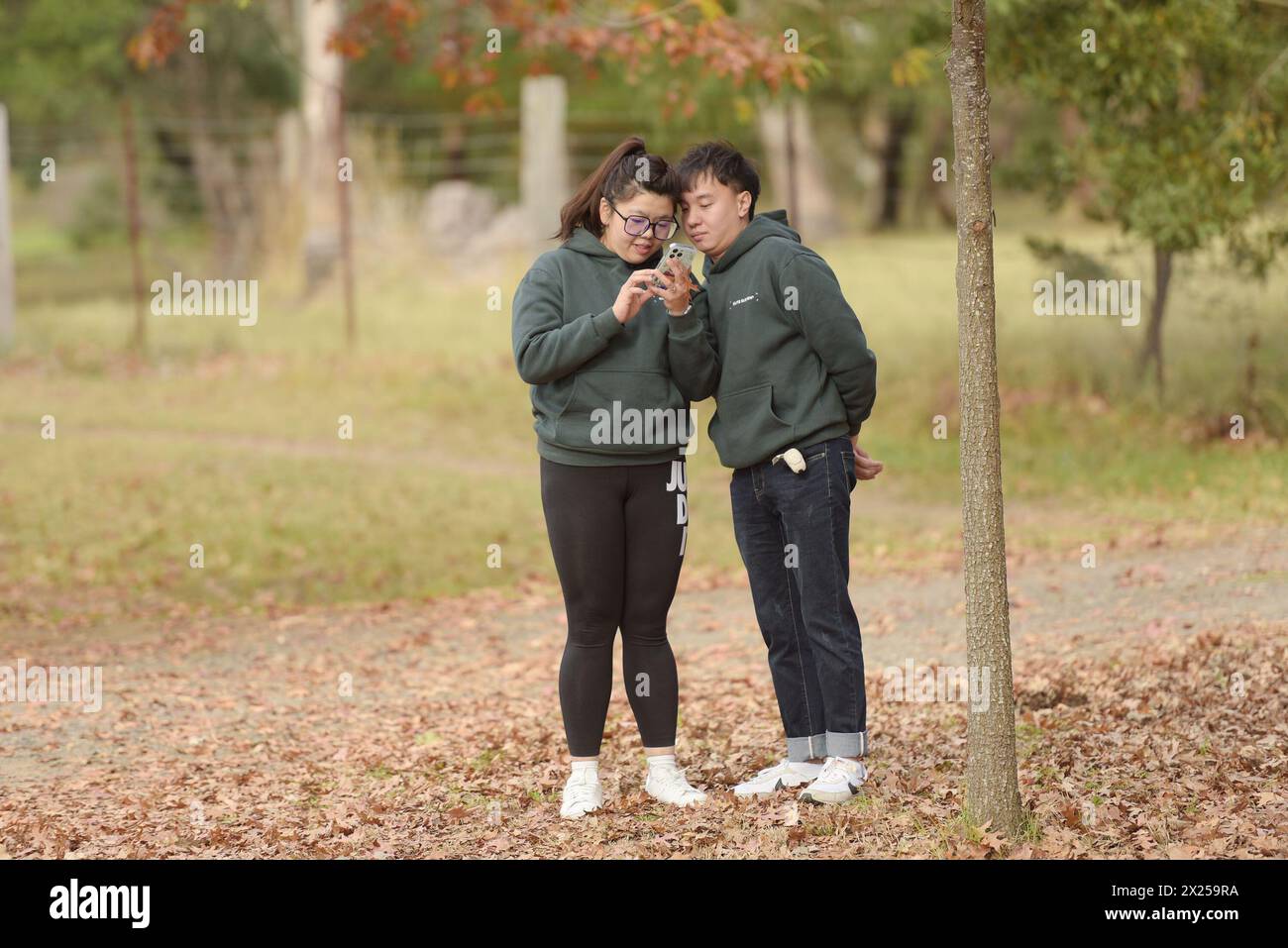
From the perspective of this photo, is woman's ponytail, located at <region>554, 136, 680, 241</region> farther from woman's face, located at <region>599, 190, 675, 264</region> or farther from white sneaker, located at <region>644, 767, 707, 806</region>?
white sneaker, located at <region>644, 767, 707, 806</region>

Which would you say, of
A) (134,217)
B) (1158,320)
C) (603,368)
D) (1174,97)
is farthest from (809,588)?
(134,217)

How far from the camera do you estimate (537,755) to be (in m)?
5.52

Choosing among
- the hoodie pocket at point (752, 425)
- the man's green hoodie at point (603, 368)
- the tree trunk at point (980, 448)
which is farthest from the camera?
the hoodie pocket at point (752, 425)

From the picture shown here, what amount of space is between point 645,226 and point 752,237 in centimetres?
35

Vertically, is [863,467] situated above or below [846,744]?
above

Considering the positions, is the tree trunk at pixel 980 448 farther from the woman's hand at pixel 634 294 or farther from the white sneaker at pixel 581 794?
the white sneaker at pixel 581 794

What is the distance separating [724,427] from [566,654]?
0.86 metres

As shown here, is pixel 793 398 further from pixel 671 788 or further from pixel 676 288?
pixel 671 788

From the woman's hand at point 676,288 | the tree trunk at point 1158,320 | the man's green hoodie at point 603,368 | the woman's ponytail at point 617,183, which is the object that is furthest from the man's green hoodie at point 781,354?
the tree trunk at point 1158,320

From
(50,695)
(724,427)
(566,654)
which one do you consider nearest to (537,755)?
(566,654)

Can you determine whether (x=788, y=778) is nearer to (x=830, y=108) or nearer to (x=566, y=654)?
(x=566, y=654)

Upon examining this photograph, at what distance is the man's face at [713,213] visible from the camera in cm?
450

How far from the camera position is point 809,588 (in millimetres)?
4523

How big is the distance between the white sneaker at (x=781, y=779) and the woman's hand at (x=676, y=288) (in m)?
1.57
